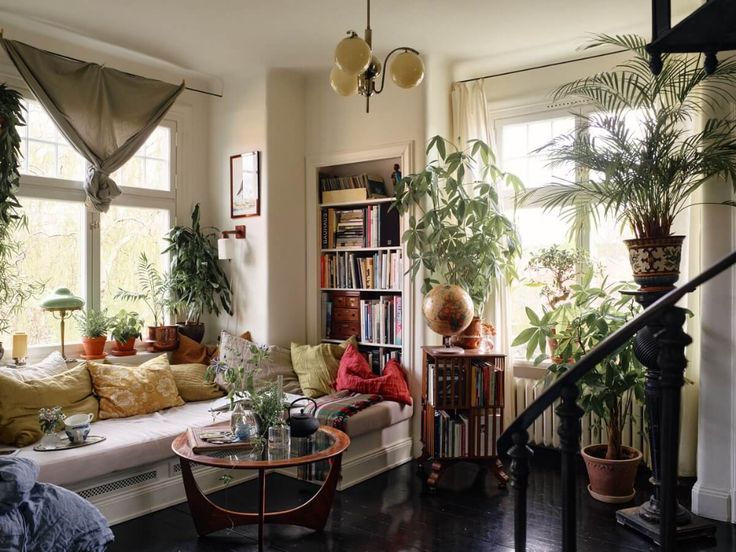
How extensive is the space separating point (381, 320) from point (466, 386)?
1.11 meters

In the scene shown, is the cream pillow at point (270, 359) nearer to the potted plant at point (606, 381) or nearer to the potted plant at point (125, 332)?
the potted plant at point (125, 332)

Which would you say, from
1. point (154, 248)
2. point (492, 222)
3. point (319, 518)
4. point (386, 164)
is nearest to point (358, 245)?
point (386, 164)

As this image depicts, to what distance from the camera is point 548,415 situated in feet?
14.6

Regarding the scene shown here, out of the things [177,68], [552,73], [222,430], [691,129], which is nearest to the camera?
[222,430]

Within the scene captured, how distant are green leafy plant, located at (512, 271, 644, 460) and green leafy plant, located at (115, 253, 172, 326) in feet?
9.35

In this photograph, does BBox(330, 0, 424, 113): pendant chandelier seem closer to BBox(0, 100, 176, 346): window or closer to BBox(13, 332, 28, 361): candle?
BBox(0, 100, 176, 346): window

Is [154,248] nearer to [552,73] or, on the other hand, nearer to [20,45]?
[20,45]

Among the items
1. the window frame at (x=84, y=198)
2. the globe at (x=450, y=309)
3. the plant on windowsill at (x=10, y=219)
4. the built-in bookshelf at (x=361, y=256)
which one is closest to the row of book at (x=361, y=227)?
the built-in bookshelf at (x=361, y=256)

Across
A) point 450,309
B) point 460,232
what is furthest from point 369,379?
point 460,232

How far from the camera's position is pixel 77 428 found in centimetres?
338

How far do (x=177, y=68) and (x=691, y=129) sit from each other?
3841 millimetres

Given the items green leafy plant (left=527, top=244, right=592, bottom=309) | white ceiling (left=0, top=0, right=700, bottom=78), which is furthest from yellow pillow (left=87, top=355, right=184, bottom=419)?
green leafy plant (left=527, top=244, right=592, bottom=309)

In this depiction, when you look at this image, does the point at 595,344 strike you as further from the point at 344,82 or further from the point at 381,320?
the point at 344,82

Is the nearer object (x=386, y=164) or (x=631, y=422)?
(x=631, y=422)
